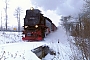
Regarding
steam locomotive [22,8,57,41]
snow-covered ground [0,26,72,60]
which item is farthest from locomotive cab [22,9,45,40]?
snow-covered ground [0,26,72,60]

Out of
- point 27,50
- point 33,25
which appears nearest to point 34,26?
point 33,25

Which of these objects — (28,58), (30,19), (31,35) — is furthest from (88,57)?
(30,19)

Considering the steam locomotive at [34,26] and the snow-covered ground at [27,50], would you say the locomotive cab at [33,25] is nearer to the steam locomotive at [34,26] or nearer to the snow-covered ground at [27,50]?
the steam locomotive at [34,26]

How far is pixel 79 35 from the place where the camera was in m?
6.86

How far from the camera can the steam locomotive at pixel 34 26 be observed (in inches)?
782

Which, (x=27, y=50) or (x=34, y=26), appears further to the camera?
(x=34, y=26)

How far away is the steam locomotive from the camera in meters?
19.9

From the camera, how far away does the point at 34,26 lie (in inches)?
821

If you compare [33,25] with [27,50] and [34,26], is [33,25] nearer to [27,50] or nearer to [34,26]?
[34,26]

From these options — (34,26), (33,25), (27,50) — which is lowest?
(27,50)

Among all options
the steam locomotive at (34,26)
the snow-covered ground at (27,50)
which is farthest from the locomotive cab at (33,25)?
the snow-covered ground at (27,50)

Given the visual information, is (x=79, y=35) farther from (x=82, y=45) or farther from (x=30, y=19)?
(x=30, y=19)

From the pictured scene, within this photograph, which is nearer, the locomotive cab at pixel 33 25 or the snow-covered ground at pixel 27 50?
the snow-covered ground at pixel 27 50

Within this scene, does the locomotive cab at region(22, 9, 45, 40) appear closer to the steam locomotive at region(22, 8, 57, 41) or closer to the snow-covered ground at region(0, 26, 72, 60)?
the steam locomotive at region(22, 8, 57, 41)
